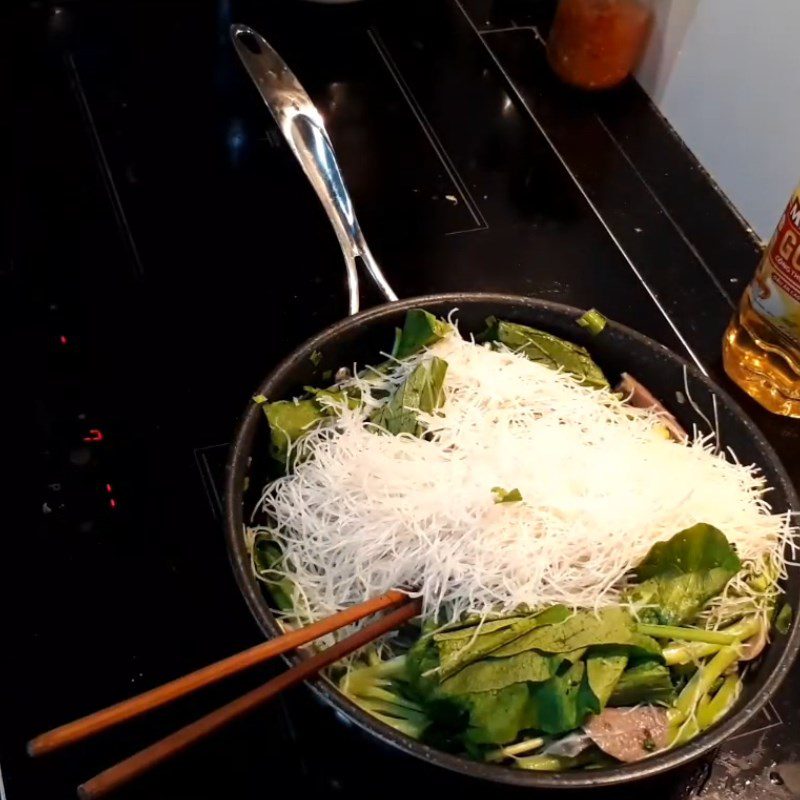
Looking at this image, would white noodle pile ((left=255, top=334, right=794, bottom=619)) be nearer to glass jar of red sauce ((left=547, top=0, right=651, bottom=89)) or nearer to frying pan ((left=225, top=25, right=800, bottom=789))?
frying pan ((left=225, top=25, right=800, bottom=789))

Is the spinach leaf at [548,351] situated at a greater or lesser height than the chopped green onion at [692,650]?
greater

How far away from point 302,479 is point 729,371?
0.53 m

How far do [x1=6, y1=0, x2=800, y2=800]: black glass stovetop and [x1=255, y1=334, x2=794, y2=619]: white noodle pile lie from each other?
116mm

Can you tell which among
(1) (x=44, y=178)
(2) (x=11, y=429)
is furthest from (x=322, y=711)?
(1) (x=44, y=178)

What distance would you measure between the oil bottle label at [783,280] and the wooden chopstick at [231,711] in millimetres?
482

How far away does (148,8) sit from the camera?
53.5 inches

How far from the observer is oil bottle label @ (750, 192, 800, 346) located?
0.89 m

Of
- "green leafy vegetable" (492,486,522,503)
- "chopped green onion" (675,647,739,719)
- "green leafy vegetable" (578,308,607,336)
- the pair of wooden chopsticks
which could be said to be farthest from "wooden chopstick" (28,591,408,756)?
"green leafy vegetable" (578,308,607,336)

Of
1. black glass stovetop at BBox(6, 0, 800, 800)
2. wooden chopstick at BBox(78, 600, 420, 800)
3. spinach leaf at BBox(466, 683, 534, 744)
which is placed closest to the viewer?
wooden chopstick at BBox(78, 600, 420, 800)

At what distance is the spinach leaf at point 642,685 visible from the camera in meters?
0.66

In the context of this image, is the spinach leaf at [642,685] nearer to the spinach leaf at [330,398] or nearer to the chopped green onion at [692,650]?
the chopped green onion at [692,650]

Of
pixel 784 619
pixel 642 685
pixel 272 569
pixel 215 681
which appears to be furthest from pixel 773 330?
pixel 215 681

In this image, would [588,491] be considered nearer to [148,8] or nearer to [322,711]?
[322,711]

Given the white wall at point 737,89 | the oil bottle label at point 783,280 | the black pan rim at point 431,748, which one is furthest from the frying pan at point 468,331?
the white wall at point 737,89
